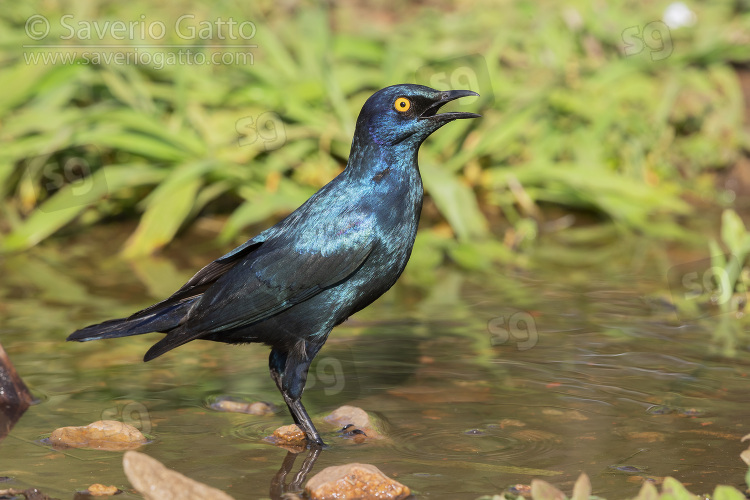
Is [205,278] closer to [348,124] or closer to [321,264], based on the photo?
[321,264]

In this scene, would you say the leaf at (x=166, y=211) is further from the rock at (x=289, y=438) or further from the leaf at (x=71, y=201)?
the rock at (x=289, y=438)

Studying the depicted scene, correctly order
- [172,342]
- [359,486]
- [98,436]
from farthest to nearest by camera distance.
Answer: [172,342], [98,436], [359,486]

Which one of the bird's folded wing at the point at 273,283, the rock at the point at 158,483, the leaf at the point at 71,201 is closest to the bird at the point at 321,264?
the bird's folded wing at the point at 273,283

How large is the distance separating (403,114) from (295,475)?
4.31ft

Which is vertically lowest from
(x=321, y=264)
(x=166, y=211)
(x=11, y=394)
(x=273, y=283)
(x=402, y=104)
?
(x=11, y=394)

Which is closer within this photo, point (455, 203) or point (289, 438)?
point (289, 438)

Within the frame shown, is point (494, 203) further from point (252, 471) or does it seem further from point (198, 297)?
point (252, 471)

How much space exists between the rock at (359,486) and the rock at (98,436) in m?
0.78

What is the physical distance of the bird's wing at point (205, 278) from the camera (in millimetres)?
3693

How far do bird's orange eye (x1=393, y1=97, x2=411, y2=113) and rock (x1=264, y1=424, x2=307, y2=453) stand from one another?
3.92 feet

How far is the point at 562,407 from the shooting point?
151 inches

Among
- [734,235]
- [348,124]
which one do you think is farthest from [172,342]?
[348,124]

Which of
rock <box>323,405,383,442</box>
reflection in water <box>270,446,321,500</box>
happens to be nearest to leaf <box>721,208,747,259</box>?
rock <box>323,405,383,442</box>

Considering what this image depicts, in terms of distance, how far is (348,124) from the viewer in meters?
6.71
